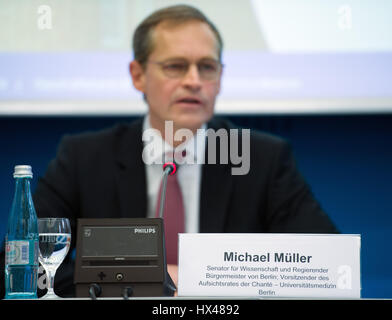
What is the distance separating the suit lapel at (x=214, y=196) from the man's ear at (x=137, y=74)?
0.44m

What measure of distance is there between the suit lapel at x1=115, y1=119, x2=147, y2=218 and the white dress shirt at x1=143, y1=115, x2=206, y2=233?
30 mm

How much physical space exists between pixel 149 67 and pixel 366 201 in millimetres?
1357

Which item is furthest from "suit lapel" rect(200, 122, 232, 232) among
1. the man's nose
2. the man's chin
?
the man's nose

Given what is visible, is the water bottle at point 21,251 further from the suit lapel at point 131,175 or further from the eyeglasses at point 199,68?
the eyeglasses at point 199,68

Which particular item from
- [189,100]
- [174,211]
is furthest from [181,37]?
[174,211]

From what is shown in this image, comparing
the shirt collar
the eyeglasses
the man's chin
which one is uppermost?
the eyeglasses

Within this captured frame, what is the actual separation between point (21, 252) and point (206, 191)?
3.31 ft

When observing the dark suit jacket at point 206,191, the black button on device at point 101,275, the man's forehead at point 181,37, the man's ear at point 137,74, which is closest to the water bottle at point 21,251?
the black button on device at point 101,275

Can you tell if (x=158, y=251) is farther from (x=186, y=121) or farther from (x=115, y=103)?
(x=115, y=103)

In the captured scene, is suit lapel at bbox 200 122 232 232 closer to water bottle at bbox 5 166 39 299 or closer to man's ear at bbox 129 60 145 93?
man's ear at bbox 129 60 145 93

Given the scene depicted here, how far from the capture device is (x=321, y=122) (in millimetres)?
3043

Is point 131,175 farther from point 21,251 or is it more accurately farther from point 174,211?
point 21,251

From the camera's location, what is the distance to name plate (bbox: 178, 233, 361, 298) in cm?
110
